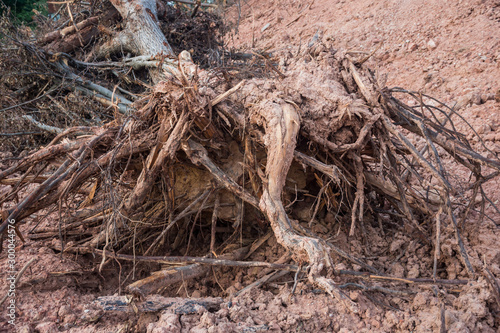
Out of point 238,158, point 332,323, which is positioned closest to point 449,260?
point 332,323

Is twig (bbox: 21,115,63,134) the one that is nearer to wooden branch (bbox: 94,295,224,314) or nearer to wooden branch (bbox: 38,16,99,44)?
wooden branch (bbox: 38,16,99,44)

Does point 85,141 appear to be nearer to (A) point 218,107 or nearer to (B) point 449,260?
(A) point 218,107

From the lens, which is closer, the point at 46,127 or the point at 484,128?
the point at 484,128

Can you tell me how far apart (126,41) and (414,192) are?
Result: 353 cm

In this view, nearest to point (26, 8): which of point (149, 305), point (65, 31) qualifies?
point (65, 31)

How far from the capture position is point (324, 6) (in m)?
6.58

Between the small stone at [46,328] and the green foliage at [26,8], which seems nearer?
the small stone at [46,328]

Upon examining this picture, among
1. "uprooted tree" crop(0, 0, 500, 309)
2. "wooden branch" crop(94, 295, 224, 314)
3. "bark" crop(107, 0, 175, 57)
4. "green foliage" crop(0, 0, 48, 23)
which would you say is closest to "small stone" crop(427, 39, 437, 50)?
"uprooted tree" crop(0, 0, 500, 309)

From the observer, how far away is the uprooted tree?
1.84 m

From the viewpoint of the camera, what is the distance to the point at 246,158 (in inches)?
79.7

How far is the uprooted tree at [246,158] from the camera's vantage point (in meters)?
1.84

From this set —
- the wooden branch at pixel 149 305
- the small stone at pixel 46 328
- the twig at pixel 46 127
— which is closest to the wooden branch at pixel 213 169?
the wooden branch at pixel 149 305

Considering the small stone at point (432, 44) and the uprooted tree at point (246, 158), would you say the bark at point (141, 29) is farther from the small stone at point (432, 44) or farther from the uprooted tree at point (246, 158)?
the small stone at point (432, 44)

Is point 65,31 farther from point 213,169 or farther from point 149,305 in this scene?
point 149,305
